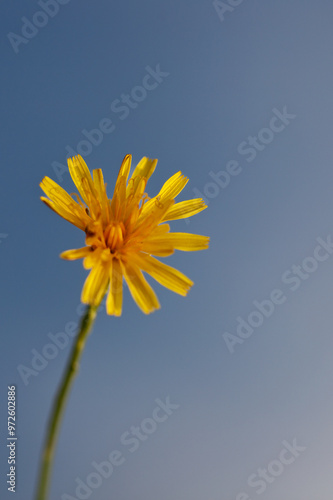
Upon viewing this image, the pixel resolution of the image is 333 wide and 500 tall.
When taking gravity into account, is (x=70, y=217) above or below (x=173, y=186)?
below

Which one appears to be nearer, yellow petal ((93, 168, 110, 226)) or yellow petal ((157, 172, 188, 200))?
yellow petal ((93, 168, 110, 226))

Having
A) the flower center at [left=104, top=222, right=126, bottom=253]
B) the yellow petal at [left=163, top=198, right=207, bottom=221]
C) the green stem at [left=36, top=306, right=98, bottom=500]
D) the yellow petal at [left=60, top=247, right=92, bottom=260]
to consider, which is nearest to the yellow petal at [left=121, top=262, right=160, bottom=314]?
the flower center at [left=104, top=222, right=126, bottom=253]

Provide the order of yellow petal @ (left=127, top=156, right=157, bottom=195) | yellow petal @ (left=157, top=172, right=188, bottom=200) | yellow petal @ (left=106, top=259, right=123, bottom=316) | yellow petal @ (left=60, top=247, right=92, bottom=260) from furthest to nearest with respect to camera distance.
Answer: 1. yellow petal @ (left=127, top=156, right=157, bottom=195)
2. yellow petal @ (left=157, top=172, right=188, bottom=200)
3. yellow petal @ (left=106, top=259, right=123, bottom=316)
4. yellow petal @ (left=60, top=247, right=92, bottom=260)

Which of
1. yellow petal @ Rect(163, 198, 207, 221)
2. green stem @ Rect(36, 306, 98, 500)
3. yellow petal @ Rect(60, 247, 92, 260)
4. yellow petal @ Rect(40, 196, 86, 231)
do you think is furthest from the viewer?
yellow petal @ Rect(163, 198, 207, 221)

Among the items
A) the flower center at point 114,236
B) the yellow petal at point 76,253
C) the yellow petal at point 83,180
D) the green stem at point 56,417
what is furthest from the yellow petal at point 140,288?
the green stem at point 56,417

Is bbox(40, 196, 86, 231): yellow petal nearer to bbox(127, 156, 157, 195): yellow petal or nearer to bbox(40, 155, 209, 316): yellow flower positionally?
bbox(40, 155, 209, 316): yellow flower

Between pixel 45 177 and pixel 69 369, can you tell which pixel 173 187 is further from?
pixel 69 369

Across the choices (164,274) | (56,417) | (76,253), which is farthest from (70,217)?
(56,417)

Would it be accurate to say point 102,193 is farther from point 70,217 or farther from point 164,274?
point 164,274
